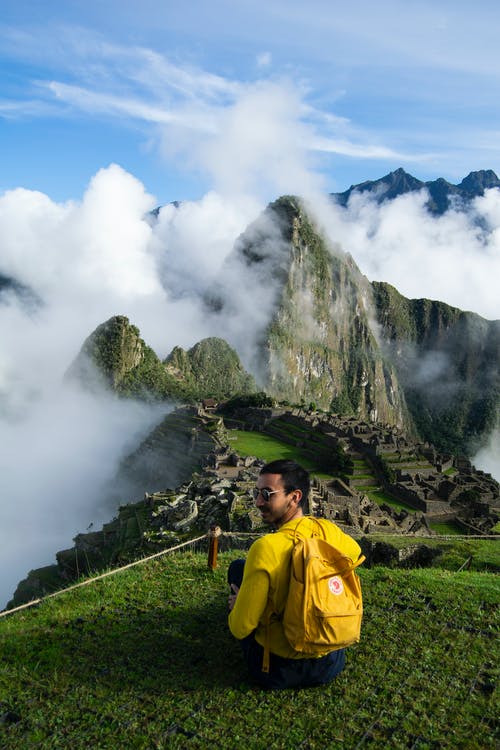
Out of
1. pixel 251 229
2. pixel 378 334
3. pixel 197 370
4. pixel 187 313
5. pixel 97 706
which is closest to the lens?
pixel 97 706

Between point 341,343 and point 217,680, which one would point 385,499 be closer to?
point 217,680

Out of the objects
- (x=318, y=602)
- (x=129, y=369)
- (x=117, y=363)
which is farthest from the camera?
(x=129, y=369)

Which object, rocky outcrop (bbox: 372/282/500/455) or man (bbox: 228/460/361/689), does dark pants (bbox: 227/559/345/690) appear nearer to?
Answer: man (bbox: 228/460/361/689)

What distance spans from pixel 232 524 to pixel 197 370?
90026 mm

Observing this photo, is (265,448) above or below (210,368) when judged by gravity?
below

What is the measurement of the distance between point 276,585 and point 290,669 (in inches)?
27.5

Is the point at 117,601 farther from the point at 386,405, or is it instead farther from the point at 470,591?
the point at 386,405

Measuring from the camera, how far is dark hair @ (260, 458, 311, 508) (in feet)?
13.0

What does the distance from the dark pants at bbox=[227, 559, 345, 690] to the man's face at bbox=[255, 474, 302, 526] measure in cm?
85

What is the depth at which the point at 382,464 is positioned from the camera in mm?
41531

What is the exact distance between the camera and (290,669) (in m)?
3.66

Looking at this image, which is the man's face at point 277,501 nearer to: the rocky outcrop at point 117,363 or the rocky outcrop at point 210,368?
the rocky outcrop at point 117,363

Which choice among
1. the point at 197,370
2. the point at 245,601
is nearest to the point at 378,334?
the point at 197,370

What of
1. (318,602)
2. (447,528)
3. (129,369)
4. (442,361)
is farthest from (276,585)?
(442,361)
